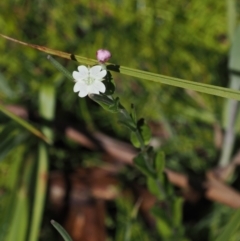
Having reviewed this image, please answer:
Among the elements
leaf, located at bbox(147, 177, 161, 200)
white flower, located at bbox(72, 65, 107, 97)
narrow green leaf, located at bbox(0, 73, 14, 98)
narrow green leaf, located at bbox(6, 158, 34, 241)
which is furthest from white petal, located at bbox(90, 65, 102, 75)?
narrow green leaf, located at bbox(0, 73, 14, 98)

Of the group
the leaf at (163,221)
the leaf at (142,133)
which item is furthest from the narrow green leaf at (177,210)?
the leaf at (142,133)

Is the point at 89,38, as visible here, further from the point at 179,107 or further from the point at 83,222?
the point at 83,222

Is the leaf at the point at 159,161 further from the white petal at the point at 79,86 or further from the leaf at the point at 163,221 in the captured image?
the white petal at the point at 79,86

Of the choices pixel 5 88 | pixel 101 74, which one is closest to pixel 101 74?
pixel 101 74

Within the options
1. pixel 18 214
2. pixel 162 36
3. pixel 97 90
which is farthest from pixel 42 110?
pixel 97 90

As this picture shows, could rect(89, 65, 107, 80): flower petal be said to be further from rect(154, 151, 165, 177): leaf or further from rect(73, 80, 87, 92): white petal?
rect(154, 151, 165, 177): leaf

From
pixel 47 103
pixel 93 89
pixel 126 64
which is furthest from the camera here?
pixel 126 64

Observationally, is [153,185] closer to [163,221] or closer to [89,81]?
[163,221]
